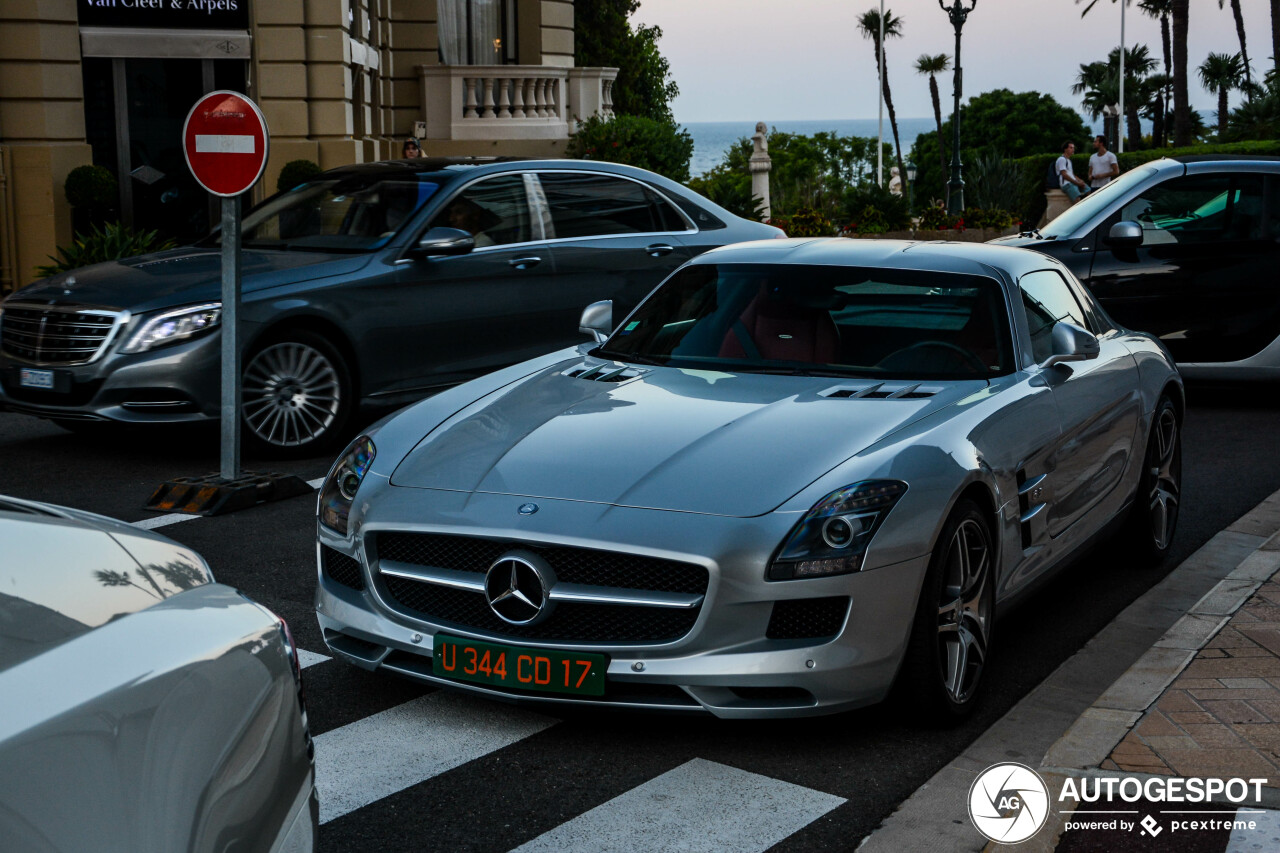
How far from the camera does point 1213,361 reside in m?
11.0

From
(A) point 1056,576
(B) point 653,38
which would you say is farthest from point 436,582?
(B) point 653,38

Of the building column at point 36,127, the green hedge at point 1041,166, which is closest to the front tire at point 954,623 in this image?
the building column at point 36,127

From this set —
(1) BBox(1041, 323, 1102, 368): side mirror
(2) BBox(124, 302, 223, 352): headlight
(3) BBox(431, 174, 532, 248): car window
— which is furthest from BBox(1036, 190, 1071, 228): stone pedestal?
(1) BBox(1041, 323, 1102, 368): side mirror

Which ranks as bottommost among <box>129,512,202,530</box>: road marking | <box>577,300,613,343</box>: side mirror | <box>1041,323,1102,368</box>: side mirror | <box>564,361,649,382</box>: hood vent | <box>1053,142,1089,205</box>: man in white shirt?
<box>129,512,202,530</box>: road marking

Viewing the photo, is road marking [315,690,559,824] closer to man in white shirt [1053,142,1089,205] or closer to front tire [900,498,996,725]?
front tire [900,498,996,725]

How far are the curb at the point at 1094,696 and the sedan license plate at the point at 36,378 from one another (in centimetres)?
578

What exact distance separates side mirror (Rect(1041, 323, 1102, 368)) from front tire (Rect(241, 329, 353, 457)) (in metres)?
4.61

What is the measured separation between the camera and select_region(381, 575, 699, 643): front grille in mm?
4195

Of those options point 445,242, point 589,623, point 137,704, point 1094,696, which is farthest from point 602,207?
point 137,704

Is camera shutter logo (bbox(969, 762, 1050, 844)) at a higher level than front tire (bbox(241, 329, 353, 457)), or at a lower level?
lower

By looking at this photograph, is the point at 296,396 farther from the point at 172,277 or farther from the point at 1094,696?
the point at 1094,696

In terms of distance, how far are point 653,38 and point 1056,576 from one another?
6905cm

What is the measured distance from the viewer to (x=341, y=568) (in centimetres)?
471

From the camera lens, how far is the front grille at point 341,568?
464cm
